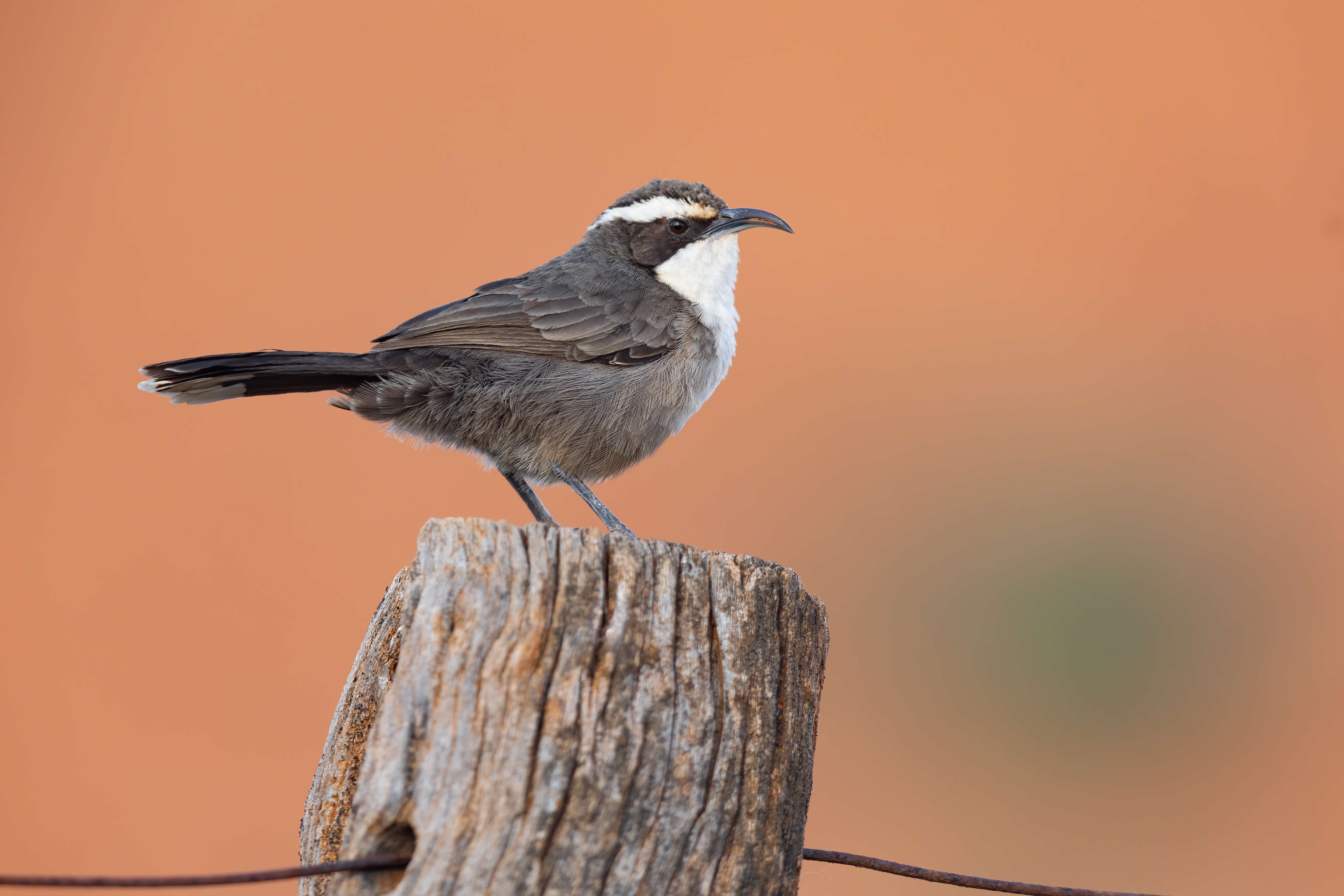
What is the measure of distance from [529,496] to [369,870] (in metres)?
2.53

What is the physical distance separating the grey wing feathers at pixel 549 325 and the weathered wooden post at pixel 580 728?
1.88 meters

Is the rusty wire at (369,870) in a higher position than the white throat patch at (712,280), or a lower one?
lower

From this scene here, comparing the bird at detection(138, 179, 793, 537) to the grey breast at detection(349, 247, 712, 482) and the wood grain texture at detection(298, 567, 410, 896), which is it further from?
the wood grain texture at detection(298, 567, 410, 896)

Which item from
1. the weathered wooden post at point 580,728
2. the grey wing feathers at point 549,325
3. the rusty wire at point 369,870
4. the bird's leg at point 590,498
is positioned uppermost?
the grey wing feathers at point 549,325

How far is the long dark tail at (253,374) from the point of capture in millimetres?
3211

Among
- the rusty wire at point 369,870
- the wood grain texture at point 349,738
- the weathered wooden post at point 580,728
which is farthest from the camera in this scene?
the wood grain texture at point 349,738

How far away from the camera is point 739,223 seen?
4250mm

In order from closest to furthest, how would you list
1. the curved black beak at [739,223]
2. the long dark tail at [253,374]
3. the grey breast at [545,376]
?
the long dark tail at [253,374], the grey breast at [545,376], the curved black beak at [739,223]

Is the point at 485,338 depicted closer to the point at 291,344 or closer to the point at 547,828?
the point at 547,828

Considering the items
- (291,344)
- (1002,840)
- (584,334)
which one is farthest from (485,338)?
(1002,840)

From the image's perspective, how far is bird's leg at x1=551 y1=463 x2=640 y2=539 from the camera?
3646 millimetres

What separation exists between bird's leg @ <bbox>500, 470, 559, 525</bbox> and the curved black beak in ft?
3.99

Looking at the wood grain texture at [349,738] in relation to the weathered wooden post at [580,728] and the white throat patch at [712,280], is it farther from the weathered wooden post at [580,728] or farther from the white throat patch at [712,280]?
the white throat patch at [712,280]

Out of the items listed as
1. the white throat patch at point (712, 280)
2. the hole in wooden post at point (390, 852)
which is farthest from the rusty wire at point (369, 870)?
the white throat patch at point (712, 280)
